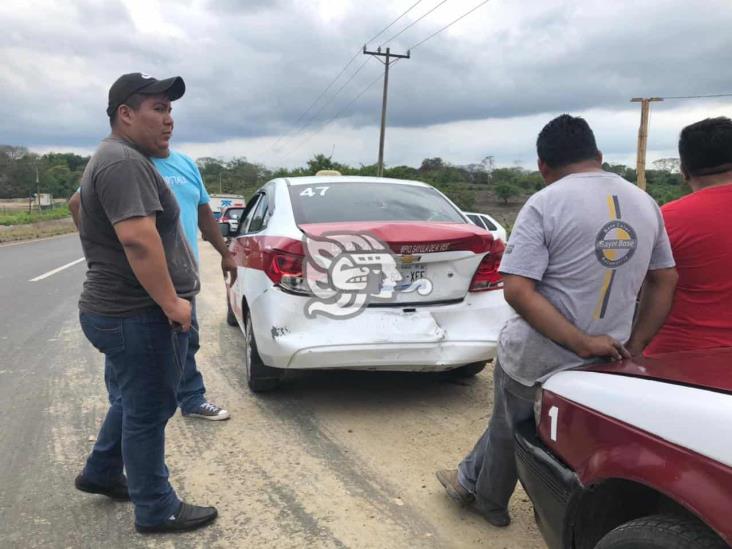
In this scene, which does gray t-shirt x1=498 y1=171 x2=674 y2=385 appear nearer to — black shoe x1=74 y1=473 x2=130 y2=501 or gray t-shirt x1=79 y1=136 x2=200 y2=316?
gray t-shirt x1=79 y1=136 x2=200 y2=316

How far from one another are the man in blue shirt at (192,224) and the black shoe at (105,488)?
0.95 meters

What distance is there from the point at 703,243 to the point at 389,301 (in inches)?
74.6

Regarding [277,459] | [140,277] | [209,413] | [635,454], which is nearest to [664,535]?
[635,454]

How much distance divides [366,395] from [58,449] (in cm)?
202

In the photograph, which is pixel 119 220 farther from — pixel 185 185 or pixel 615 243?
pixel 615 243

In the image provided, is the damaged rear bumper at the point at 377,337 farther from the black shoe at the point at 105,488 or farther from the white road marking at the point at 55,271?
the white road marking at the point at 55,271

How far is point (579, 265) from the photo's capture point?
7.07ft

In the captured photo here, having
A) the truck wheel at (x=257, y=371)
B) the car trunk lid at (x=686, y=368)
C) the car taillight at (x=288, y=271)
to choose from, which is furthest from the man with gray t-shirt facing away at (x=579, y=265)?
the truck wheel at (x=257, y=371)

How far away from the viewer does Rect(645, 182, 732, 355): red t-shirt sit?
7.21 ft

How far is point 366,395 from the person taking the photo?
4.33 metres

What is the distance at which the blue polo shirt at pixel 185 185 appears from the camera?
3.57 meters

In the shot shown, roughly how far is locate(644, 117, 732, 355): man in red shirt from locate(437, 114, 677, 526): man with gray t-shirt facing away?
0.24 ft

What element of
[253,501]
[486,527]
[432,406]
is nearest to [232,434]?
[253,501]

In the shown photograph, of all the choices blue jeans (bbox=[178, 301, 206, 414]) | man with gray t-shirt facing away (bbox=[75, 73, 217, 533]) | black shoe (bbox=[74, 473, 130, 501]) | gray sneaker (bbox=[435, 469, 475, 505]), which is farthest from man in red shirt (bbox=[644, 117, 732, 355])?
blue jeans (bbox=[178, 301, 206, 414])
